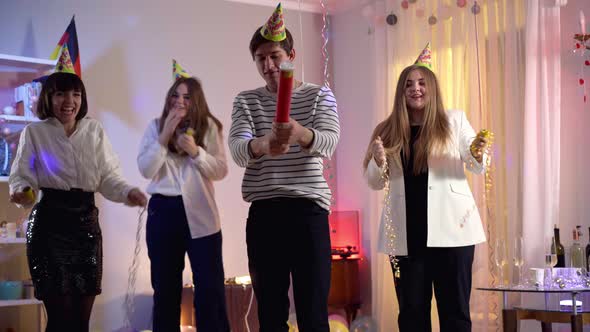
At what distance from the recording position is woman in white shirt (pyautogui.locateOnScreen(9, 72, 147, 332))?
275 centimetres

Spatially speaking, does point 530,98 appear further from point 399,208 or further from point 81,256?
point 81,256

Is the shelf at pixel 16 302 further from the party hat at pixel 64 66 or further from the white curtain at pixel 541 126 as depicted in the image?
the white curtain at pixel 541 126

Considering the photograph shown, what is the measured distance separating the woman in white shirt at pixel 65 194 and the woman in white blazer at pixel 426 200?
101 cm

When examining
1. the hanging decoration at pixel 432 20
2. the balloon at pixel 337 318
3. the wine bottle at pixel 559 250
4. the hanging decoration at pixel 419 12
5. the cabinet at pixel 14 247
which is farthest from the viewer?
the balloon at pixel 337 318

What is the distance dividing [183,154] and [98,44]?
71.6 inches

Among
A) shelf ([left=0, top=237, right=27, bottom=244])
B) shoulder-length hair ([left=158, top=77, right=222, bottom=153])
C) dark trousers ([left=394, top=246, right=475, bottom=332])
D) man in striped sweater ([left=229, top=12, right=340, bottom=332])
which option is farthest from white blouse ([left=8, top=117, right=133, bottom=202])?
shelf ([left=0, top=237, right=27, bottom=244])

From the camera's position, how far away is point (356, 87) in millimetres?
5582

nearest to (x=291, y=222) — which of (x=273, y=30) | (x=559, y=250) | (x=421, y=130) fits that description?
(x=273, y=30)

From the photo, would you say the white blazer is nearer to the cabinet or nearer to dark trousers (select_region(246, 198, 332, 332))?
dark trousers (select_region(246, 198, 332, 332))

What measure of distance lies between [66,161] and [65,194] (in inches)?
5.4

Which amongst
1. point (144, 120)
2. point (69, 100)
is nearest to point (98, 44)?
point (144, 120)

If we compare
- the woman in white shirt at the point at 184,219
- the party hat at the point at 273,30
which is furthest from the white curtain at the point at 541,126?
the party hat at the point at 273,30

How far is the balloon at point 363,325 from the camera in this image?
5.04 m

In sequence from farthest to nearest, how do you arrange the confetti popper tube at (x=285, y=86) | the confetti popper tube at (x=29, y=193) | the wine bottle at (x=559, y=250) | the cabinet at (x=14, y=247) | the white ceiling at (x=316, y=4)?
the white ceiling at (x=316, y=4), the cabinet at (x=14, y=247), the wine bottle at (x=559, y=250), the confetti popper tube at (x=29, y=193), the confetti popper tube at (x=285, y=86)
